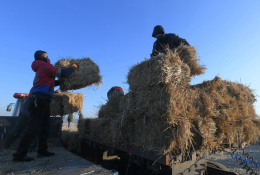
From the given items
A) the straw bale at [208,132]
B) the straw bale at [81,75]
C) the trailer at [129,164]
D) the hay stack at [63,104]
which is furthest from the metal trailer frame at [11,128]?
the straw bale at [208,132]

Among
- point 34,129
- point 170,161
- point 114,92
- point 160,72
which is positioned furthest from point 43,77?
point 170,161

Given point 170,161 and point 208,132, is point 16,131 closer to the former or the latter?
point 170,161

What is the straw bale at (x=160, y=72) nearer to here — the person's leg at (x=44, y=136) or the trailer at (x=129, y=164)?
the trailer at (x=129, y=164)

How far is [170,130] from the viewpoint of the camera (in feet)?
7.93

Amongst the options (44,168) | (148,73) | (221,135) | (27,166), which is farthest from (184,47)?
(27,166)

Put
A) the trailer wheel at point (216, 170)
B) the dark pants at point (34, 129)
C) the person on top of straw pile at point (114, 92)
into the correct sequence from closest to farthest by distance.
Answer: the dark pants at point (34, 129), the trailer wheel at point (216, 170), the person on top of straw pile at point (114, 92)

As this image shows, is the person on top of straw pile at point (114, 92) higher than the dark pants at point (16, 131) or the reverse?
higher

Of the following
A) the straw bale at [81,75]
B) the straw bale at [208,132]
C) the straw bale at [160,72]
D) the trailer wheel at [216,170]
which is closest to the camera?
the straw bale at [208,132]

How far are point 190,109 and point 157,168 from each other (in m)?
1.09

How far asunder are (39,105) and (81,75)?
226 cm

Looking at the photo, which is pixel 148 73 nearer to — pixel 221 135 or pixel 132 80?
pixel 132 80

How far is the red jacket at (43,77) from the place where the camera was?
135 inches

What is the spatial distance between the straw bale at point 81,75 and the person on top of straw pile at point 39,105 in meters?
1.48

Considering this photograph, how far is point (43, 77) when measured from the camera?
352cm
